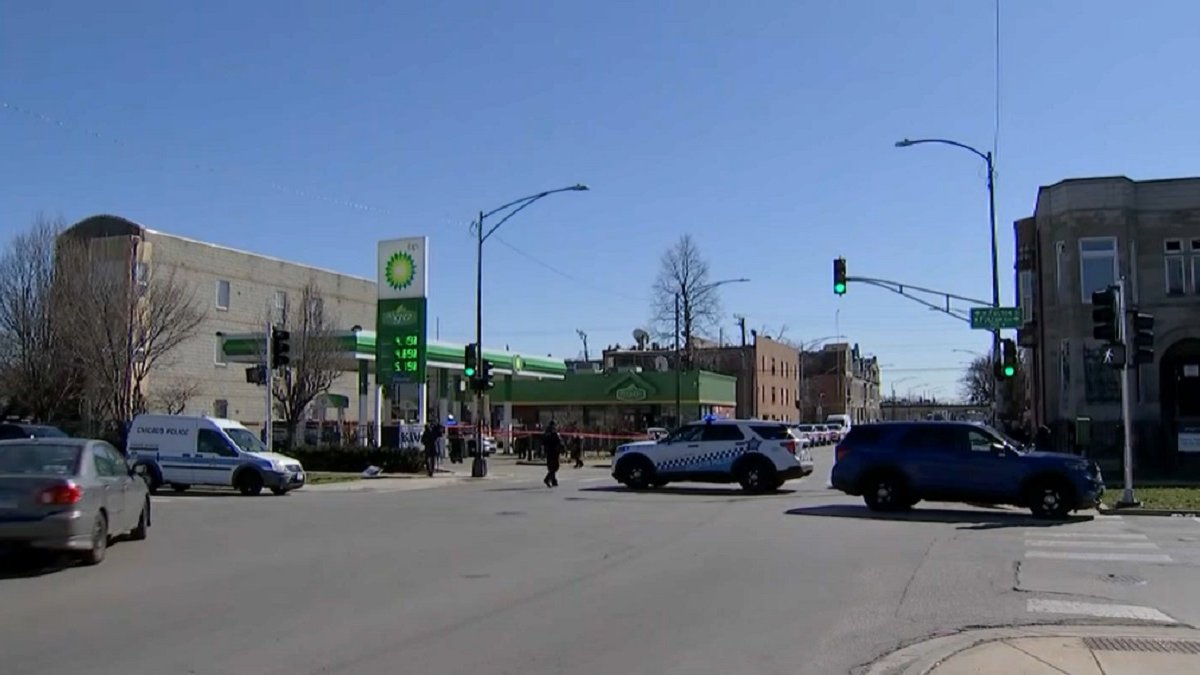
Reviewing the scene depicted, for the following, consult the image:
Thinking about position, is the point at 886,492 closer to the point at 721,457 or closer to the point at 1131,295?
the point at 721,457

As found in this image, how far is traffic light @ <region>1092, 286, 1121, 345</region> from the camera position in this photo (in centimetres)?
2334

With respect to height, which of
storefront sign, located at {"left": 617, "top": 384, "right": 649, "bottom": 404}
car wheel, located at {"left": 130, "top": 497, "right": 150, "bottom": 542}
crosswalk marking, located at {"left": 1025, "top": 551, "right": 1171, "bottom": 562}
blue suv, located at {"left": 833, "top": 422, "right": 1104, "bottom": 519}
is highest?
storefront sign, located at {"left": 617, "top": 384, "right": 649, "bottom": 404}

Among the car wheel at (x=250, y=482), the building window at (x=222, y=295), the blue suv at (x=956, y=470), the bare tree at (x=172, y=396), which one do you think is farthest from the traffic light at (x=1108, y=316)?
the building window at (x=222, y=295)

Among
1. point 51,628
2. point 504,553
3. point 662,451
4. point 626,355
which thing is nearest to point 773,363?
point 626,355

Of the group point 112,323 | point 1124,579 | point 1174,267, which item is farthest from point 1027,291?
point 1124,579

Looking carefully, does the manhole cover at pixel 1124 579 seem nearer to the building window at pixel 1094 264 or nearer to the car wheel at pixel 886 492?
the car wheel at pixel 886 492

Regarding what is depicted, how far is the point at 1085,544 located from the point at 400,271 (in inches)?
1079

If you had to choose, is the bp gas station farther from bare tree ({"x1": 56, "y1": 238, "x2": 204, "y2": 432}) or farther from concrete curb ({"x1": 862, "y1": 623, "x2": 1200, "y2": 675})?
concrete curb ({"x1": 862, "y1": 623, "x2": 1200, "y2": 675})

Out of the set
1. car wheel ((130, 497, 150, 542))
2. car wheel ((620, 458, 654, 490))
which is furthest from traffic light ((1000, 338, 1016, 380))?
car wheel ((130, 497, 150, 542))

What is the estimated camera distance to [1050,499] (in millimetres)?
20719

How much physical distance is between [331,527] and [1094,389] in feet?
80.4

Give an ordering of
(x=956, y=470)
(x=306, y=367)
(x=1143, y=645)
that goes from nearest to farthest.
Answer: (x=1143, y=645), (x=956, y=470), (x=306, y=367)

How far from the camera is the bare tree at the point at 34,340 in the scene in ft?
135

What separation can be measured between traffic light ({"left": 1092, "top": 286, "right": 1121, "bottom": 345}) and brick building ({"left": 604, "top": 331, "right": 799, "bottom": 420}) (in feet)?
204
